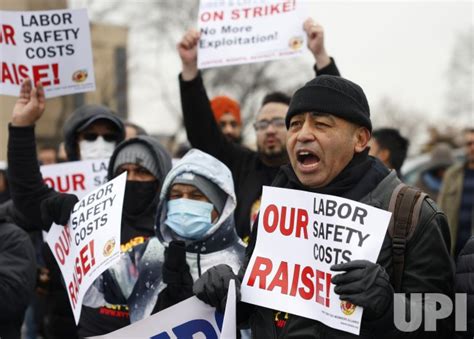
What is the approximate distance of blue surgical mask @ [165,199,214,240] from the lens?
3869mm

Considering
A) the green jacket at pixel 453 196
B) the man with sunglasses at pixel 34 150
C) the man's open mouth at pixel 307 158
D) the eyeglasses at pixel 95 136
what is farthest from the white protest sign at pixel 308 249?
the green jacket at pixel 453 196

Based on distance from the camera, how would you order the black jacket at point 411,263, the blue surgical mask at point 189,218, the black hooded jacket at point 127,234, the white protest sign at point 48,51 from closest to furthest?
the black jacket at point 411,263, the blue surgical mask at point 189,218, the black hooded jacket at point 127,234, the white protest sign at point 48,51

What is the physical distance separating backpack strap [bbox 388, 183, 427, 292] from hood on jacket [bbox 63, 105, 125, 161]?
2.89 meters

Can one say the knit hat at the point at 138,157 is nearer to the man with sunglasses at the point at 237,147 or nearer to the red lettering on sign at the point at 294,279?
the man with sunglasses at the point at 237,147

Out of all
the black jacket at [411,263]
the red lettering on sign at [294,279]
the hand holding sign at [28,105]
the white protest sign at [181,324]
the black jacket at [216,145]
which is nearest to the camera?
the black jacket at [411,263]

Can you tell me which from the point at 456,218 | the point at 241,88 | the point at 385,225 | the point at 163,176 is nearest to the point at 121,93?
Answer: the point at 241,88

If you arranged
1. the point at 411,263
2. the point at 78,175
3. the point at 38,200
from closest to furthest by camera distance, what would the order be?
the point at 411,263
the point at 38,200
the point at 78,175

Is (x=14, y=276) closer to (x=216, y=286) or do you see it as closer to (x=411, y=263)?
(x=216, y=286)

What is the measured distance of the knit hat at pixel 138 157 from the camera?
4.50 metres

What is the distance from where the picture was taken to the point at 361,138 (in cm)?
316

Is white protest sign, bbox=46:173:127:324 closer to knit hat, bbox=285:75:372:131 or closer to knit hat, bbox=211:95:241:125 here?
knit hat, bbox=285:75:372:131

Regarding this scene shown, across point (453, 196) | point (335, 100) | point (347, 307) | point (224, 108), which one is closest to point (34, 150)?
point (335, 100)

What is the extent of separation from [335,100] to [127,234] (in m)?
1.73

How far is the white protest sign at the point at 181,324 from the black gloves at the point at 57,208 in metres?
0.86
